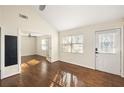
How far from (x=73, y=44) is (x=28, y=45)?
19.0 ft

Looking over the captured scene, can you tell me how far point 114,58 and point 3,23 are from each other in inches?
176

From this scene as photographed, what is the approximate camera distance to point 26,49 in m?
9.07

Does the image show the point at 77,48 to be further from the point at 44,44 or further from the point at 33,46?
the point at 33,46

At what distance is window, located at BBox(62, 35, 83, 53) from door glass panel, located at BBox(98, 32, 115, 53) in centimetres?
112

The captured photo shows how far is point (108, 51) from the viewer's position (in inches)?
144

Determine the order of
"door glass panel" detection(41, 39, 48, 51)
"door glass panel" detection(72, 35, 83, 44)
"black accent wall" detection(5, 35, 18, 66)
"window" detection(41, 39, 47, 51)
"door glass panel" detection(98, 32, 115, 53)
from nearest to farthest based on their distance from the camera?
1. "black accent wall" detection(5, 35, 18, 66)
2. "door glass panel" detection(98, 32, 115, 53)
3. "door glass panel" detection(72, 35, 83, 44)
4. "door glass panel" detection(41, 39, 48, 51)
5. "window" detection(41, 39, 47, 51)

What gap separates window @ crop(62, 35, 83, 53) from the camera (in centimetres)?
488

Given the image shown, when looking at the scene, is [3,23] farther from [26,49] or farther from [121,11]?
[26,49]

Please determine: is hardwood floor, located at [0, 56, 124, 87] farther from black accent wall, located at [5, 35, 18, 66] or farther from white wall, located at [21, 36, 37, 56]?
white wall, located at [21, 36, 37, 56]

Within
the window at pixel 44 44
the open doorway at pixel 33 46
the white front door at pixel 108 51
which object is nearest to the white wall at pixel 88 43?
the white front door at pixel 108 51

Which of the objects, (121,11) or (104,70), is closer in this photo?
(121,11)

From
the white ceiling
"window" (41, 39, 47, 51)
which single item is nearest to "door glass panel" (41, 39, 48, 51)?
"window" (41, 39, 47, 51)

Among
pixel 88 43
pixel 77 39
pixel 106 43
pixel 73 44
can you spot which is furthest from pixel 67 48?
pixel 106 43
